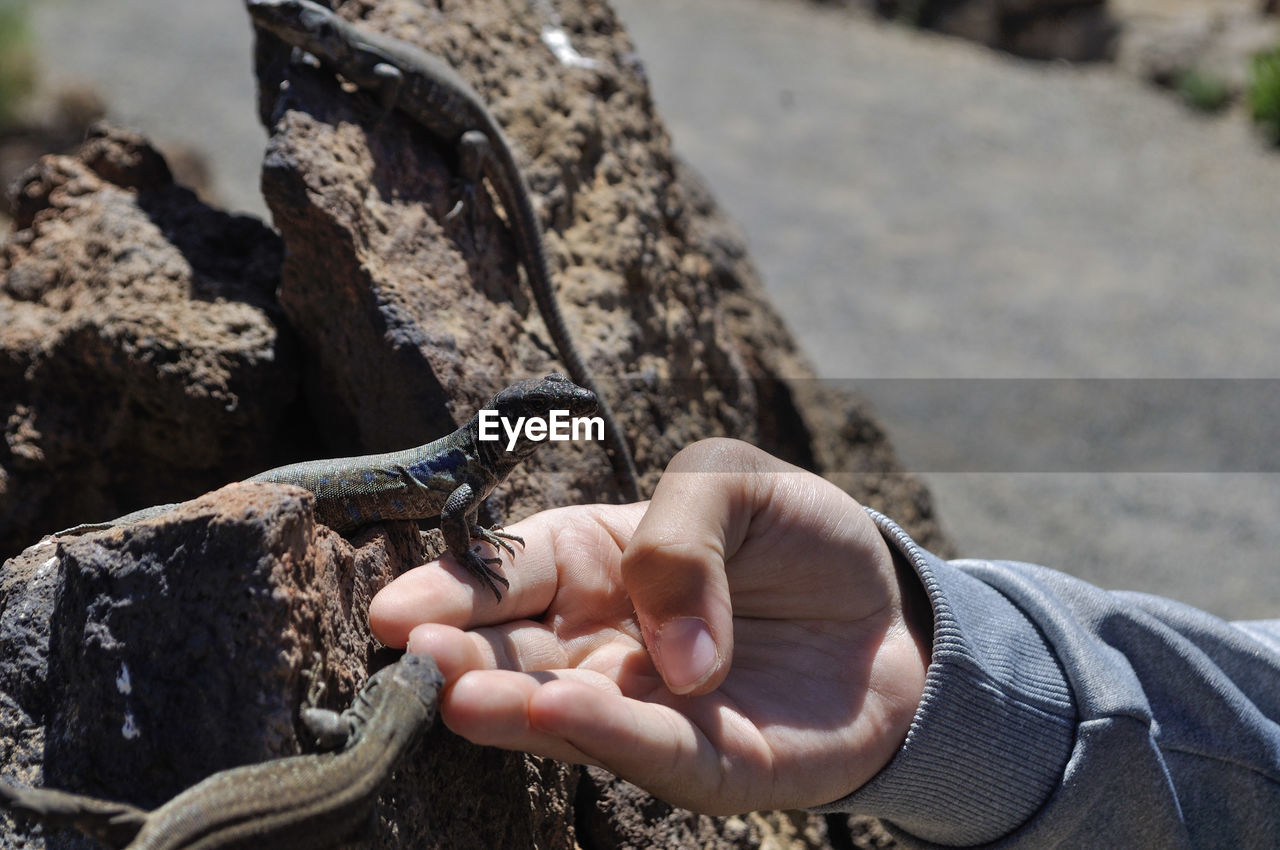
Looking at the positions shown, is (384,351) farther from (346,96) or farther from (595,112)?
(595,112)

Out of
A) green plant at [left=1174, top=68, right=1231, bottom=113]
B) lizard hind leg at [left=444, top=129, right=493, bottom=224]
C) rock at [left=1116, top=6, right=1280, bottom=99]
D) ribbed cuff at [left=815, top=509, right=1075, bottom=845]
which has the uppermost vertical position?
lizard hind leg at [left=444, top=129, right=493, bottom=224]

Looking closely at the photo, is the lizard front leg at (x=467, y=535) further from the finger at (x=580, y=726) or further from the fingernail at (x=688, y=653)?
the fingernail at (x=688, y=653)

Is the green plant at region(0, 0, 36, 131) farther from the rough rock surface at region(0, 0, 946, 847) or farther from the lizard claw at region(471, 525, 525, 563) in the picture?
the lizard claw at region(471, 525, 525, 563)

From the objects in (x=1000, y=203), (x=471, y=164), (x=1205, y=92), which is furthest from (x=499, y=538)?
(x=1205, y=92)

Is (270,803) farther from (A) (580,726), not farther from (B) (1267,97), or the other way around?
(B) (1267,97)

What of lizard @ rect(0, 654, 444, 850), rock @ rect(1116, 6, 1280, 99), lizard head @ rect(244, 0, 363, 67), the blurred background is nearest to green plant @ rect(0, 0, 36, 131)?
the blurred background
